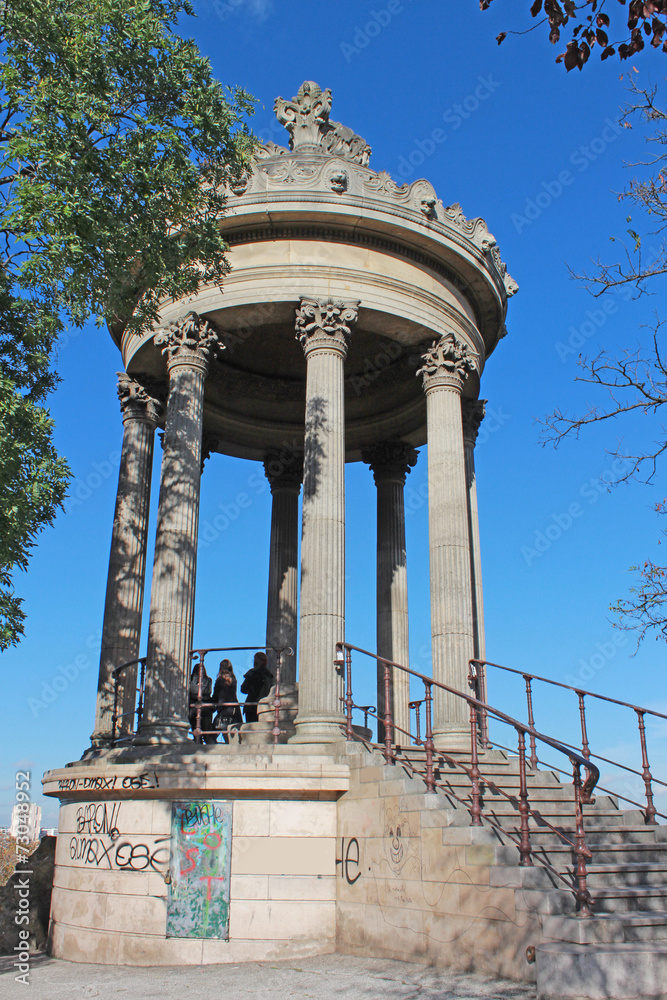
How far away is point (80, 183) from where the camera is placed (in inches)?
457

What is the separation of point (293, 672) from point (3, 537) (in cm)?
1353

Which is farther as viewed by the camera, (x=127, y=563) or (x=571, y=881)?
(x=127, y=563)

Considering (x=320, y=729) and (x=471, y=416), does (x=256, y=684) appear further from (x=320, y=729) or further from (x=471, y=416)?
(x=471, y=416)

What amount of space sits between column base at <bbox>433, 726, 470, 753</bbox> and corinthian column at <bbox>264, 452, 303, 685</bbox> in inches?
276

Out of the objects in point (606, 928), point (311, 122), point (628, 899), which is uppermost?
point (311, 122)

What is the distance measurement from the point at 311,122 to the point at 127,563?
11.5 metres

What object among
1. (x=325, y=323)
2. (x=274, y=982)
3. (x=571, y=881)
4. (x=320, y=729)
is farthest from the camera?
(x=325, y=323)

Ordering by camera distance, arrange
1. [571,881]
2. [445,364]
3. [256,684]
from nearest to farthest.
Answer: [571,881]
[445,364]
[256,684]

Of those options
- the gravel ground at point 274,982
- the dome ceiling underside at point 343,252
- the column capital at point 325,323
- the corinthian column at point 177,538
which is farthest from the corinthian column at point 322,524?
the gravel ground at point 274,982

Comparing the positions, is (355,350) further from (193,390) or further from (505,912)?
(505,912)

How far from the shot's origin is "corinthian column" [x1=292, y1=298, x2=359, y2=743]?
50.1ft

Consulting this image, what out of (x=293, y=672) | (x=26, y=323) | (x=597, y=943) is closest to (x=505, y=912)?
(x=597, y=943)

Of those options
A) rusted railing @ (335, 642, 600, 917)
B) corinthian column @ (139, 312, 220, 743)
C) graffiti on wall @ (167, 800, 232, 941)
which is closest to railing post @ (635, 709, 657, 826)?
rusted railing @ (335, 642, 600, 917)

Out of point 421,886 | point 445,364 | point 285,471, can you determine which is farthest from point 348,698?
point 285,471
